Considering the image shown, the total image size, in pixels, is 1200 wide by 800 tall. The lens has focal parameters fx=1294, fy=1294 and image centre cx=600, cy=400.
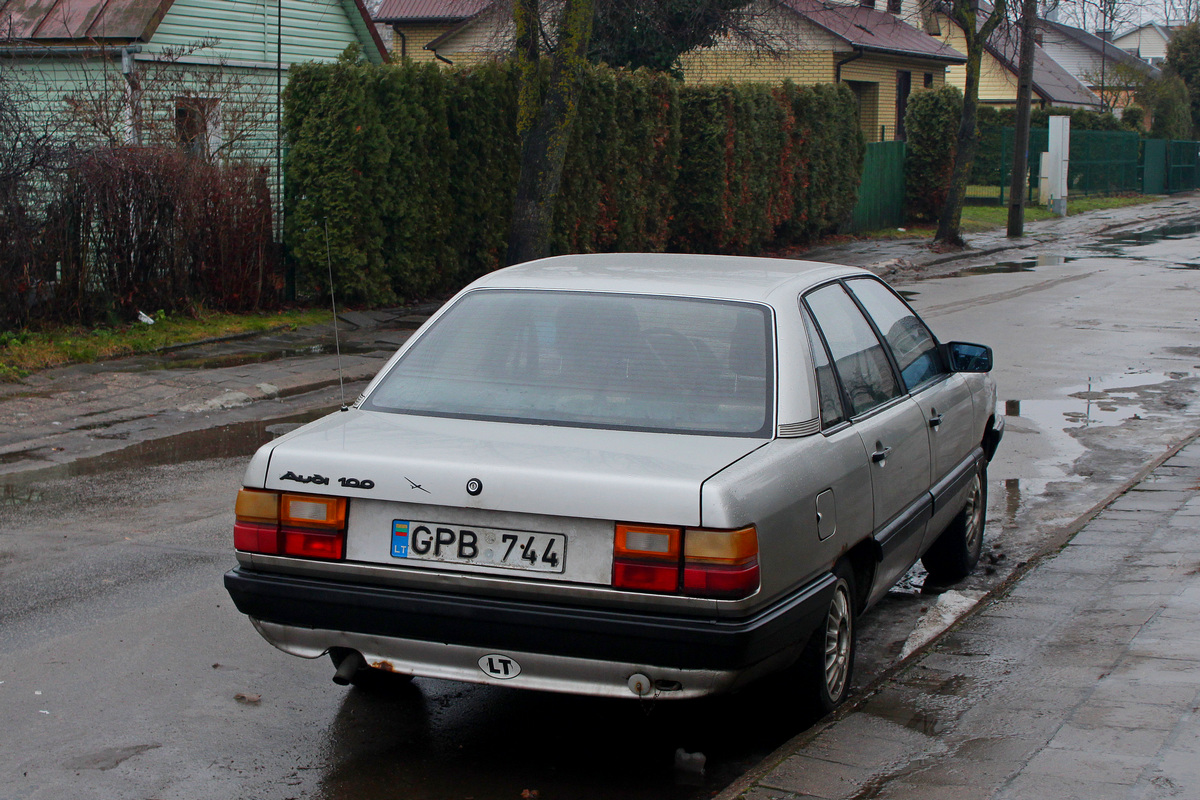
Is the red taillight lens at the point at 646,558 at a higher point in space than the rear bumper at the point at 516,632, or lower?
higher

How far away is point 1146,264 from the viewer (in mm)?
23328

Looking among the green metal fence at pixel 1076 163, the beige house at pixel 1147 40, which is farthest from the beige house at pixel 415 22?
the beige house at pixel 1147 40

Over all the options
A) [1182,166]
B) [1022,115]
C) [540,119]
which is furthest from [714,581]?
[1182,166]

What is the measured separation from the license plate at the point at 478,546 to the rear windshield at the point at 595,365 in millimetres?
558

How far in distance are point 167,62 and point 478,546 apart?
14.7 metres

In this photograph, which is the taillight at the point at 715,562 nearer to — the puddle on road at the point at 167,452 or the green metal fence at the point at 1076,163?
the puddle on road at the point at 167,452

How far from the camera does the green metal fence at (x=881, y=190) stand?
1153 inches

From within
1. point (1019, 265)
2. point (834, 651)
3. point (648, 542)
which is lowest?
point (834, 651)

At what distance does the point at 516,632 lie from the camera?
3652 millimetres

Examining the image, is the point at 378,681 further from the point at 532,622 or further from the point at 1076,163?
the point at 1076,163

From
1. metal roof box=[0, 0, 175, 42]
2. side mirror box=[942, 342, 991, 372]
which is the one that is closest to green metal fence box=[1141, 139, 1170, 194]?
metal roof box=[0, 0, 175, 42]

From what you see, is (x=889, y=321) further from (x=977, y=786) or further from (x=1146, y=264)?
(x=1146, y=264)

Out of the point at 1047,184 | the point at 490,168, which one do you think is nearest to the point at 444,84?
the point at 490,168

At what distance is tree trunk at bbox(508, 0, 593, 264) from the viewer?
1568 cm
